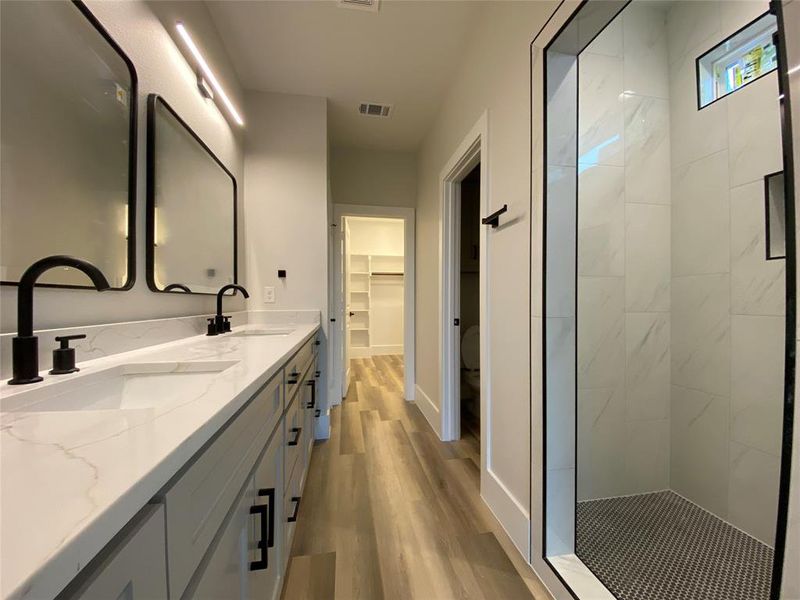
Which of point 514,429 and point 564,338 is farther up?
point 564,338

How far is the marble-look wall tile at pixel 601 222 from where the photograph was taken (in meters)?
1.55

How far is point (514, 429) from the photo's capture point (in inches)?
54.0

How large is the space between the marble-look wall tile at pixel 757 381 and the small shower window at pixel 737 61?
3.52 ft

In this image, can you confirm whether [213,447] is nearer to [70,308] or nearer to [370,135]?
[70,308]

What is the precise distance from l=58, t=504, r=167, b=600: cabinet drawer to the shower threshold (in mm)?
1451

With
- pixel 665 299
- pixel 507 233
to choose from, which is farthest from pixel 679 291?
pixel 507 233

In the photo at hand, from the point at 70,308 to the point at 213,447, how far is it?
0.73 metres

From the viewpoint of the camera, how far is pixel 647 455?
1614 millimetres

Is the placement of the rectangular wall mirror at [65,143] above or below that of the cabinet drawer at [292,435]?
above

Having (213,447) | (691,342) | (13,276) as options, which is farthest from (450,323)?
(13,276)

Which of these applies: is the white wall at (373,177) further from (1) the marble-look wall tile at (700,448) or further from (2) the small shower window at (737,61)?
(1) the marble-look wall tile at (700,448)

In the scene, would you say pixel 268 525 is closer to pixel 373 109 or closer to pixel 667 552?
pixel 667 552

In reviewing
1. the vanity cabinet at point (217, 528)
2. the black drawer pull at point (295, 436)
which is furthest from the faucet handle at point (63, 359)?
the black drawer pull at point (295, 436)

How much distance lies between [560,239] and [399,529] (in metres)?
1.48
